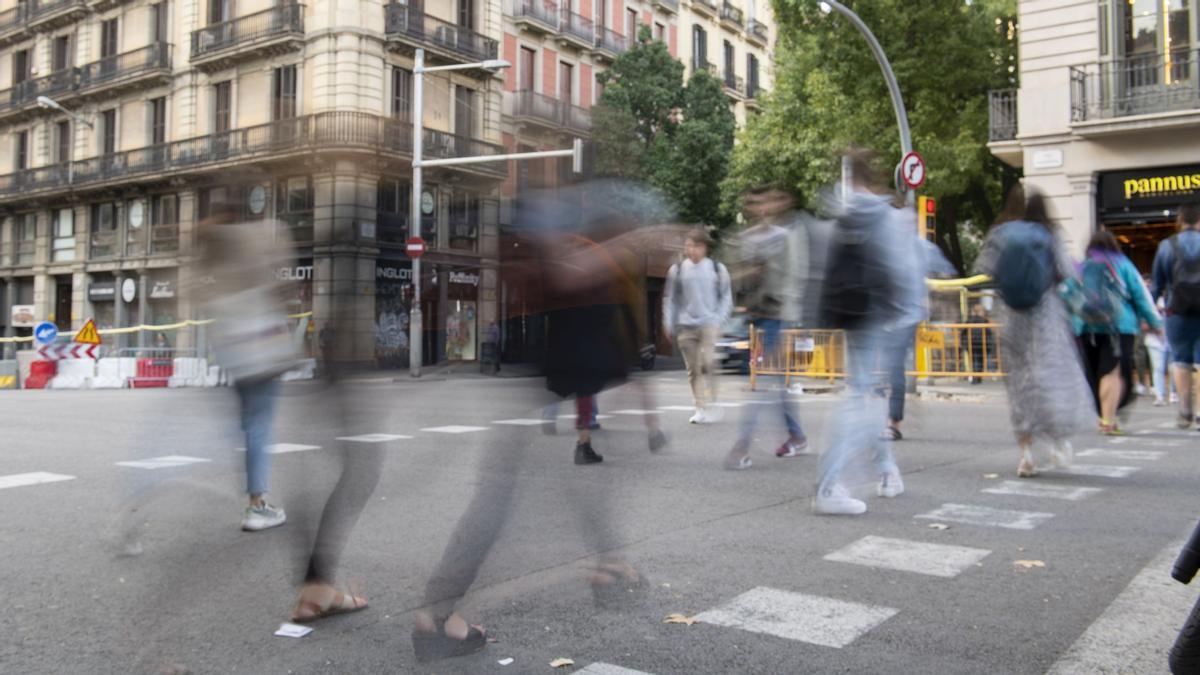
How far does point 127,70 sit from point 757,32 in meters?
28.4

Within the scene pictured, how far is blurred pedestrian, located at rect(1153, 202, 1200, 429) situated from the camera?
8711 mm

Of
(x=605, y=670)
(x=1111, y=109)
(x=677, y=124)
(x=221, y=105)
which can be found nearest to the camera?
(x=605, y=670)

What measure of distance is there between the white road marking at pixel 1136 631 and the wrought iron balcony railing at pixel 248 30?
98.1ft

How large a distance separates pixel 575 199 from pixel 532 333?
532mm

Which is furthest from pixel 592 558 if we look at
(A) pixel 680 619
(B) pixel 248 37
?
(B) pixel 248 37

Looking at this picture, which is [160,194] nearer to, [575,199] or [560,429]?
[560,429]

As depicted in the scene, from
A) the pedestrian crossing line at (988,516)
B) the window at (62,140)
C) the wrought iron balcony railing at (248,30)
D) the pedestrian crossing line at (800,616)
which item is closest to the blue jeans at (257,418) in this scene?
the pedestrian crossing line at (800,616)

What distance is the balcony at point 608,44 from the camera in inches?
1500

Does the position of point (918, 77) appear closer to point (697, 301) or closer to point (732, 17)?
point (697, 301)

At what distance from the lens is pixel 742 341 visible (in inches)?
961

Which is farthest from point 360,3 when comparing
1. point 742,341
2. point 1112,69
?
point 1112,69

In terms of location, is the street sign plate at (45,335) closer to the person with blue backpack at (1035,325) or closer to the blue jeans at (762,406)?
the blue jeans at (762,406)

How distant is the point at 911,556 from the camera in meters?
4.39

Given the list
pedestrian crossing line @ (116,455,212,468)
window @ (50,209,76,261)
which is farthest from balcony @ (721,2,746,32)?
pedestrian crossing line @ (116,455,212,468)
